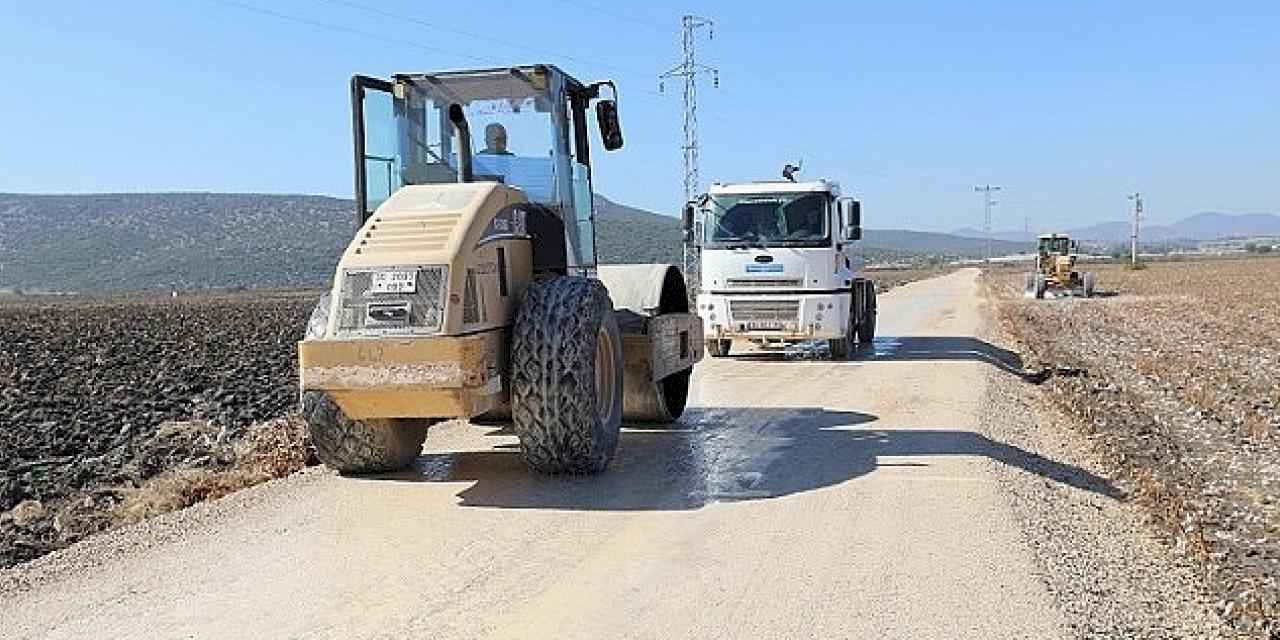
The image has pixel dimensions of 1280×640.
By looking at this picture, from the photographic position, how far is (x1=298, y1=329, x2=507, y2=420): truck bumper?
304 inches

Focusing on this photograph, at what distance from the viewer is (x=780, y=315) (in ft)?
59.6

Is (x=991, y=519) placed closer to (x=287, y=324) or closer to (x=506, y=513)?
(x=506, y=513)

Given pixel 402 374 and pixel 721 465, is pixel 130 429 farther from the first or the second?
pixel 721 465

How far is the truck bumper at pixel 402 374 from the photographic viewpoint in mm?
7711

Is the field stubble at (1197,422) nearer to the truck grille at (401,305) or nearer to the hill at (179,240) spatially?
the truck grille at (401,305)

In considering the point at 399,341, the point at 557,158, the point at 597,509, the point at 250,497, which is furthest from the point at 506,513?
the point at 557,158

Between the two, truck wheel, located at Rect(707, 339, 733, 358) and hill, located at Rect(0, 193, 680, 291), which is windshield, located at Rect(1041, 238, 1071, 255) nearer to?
truck wheel, located at Rect(707, 339, 733, 358)

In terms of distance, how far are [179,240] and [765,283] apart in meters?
153

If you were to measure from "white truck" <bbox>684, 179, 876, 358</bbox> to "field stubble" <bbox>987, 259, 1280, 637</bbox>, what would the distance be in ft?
11.2

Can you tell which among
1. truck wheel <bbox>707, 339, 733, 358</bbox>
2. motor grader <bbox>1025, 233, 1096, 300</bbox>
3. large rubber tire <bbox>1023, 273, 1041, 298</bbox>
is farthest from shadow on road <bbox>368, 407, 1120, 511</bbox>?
motor grader <bbox>1025, 233, 1096, 300</bbox>

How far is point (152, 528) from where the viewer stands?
751cm

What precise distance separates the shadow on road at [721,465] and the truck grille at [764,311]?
6429 mm

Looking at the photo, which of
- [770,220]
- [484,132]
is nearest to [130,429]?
[484,132]

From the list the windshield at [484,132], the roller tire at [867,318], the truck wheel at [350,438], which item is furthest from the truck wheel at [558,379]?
the roller tire at [867,318]
